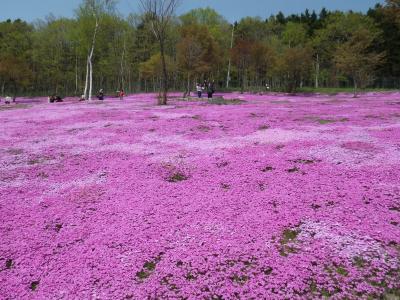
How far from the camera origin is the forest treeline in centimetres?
6956

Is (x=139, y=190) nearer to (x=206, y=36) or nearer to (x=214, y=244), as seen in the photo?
(x=214, y=244)

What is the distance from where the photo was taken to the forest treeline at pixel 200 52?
69.6 metres

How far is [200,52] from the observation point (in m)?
62.3

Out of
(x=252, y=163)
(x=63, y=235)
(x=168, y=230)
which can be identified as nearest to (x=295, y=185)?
(x=252, y=163)

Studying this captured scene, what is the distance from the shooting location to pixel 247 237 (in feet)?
23.4

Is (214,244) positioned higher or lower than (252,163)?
lower

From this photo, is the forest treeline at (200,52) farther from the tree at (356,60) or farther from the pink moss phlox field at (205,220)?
the pink moss phlox field at (205,220)

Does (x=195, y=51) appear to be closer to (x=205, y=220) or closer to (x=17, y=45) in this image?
(x=205, y=220)

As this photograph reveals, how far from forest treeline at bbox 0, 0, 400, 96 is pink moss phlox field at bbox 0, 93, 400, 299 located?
52.3 meters

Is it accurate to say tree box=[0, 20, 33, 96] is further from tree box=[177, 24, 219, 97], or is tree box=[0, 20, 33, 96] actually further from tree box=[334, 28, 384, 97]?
tree box=[334, 28, 384, 97]

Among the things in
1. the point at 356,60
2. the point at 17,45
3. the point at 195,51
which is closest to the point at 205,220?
the point at 195,51

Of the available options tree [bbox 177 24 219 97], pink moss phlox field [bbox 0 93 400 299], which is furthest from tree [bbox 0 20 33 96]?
pink moss phlox field [bbox 0 93 400 299]

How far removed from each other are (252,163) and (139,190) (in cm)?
431

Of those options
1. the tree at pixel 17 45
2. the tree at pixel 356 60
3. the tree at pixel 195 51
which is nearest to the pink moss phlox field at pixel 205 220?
the tree at pixel 195 51
